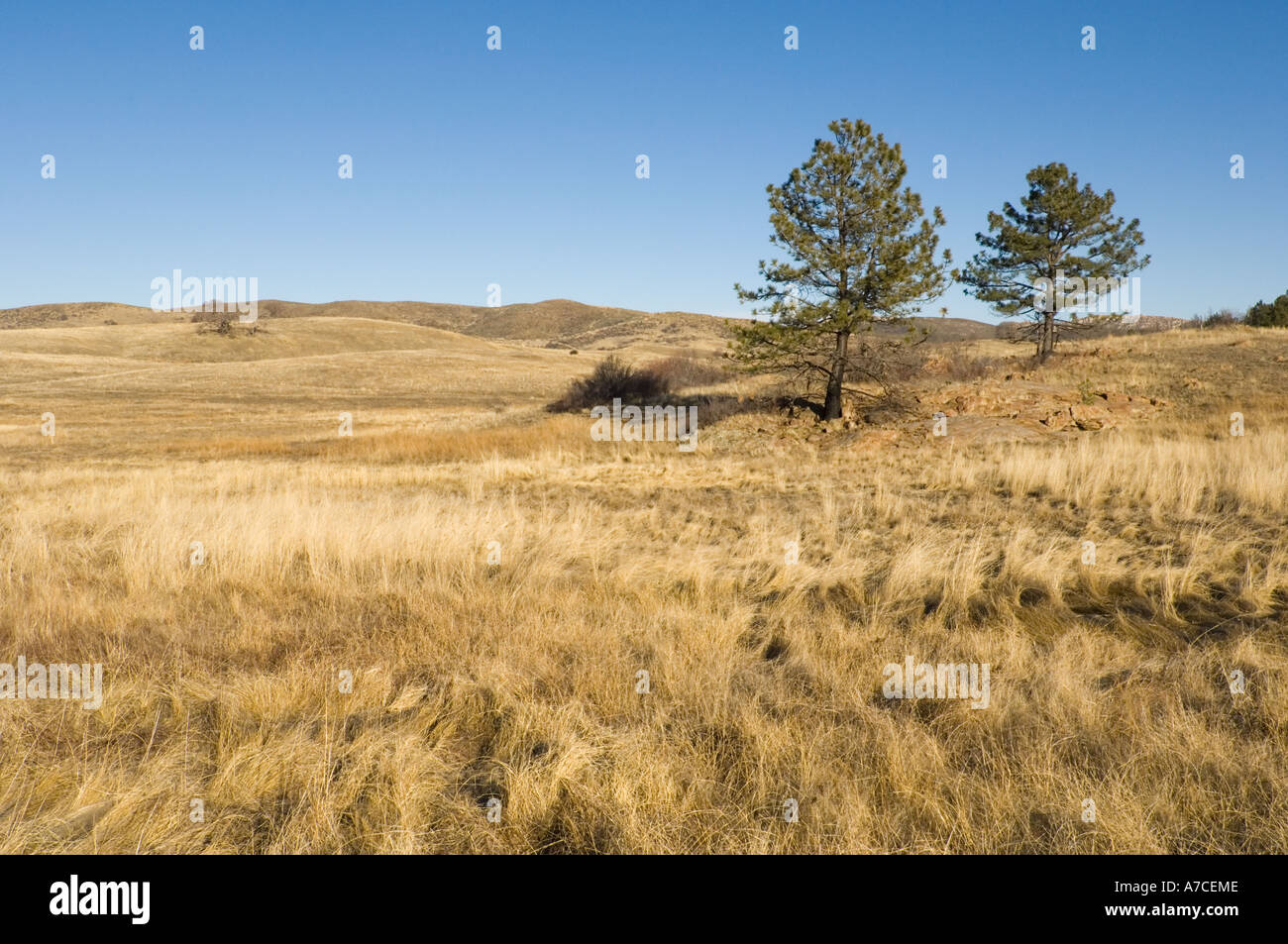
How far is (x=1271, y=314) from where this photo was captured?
139 ft

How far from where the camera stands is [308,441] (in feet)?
82.1

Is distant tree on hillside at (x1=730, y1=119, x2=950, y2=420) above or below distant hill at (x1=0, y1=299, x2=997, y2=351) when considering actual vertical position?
below

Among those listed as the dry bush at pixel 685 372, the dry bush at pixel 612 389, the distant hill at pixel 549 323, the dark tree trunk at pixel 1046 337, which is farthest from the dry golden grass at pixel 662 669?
the distant hill at pixel 549 323

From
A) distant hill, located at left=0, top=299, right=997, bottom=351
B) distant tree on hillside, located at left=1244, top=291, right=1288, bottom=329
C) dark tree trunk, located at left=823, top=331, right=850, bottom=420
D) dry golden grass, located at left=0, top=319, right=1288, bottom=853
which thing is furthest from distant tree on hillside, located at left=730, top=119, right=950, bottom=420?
distant hill, located at left=0, top=299, right=997, bottom=351

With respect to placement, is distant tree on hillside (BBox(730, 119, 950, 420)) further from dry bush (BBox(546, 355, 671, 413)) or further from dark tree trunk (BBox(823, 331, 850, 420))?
dry bush (BBox(546, 355, 671, 413))

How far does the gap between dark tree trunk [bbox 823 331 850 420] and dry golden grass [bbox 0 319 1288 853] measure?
9.72 metres

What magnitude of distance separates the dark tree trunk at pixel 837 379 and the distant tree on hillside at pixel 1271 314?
115 ft

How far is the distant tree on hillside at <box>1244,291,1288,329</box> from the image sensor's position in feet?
136

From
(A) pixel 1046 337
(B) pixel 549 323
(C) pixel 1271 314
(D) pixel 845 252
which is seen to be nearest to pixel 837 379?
(D) pixel 845 252

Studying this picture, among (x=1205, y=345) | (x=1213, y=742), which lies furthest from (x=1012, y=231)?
(x=1213, y=742)

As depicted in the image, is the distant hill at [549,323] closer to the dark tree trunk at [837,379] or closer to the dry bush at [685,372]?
the dry bush at [685,372]
